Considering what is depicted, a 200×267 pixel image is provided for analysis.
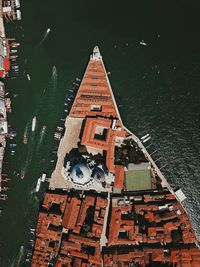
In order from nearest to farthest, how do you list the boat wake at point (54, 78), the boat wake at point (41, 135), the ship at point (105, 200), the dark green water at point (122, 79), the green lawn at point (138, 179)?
1. the ship at point (105, 200)
2. the green lawn at point (138, 179)
3. the dark green water at point (122, 79)
4. the boat wake at point (41, 135)
5. the boat wake at point (54, 78)

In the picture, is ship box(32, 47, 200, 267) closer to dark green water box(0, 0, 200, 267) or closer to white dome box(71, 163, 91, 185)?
white dome box(71, 163, 91, 185)

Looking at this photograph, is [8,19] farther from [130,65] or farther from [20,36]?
[130,65]

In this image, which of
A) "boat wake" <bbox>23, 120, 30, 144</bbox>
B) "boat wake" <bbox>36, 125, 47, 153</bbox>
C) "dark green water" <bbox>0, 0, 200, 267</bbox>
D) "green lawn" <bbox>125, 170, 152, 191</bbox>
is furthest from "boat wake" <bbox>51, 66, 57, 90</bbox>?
"green lawn" <bbox>125, 170, 152, 191</bbox>

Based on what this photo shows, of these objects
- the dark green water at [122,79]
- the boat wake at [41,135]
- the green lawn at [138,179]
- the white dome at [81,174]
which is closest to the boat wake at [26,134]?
the dark green water at [122,79]

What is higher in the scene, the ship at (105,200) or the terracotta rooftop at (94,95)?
the terracotta rooftop at (94,95)

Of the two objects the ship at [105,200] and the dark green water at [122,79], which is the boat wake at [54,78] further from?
the ship at [105,200]

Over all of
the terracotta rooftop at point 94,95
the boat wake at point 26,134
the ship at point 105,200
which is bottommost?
A: the ship at point 105,200

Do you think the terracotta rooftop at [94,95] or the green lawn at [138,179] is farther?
the terracotta rooftop at [94,95]
